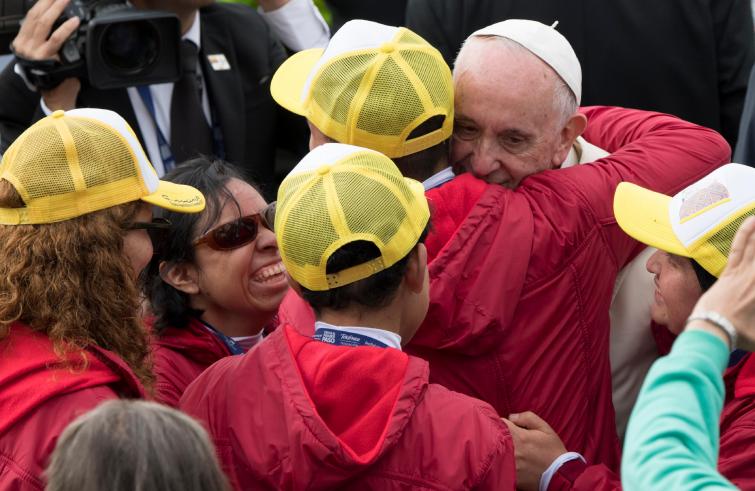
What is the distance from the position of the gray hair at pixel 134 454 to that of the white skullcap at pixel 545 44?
1411 mm

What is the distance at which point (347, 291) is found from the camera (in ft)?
7.78

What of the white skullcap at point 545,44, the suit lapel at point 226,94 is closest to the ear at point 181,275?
the white skullcap at point 545,44

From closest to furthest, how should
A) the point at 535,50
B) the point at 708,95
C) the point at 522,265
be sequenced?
the point at 522,265, the point at 535,50, the point at 708,95

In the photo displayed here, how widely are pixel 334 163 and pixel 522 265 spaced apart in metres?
0.52

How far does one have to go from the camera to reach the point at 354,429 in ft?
7.35

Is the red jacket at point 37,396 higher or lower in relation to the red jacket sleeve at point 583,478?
higher

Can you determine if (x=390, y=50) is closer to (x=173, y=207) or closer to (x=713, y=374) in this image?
(x=173, y=207)

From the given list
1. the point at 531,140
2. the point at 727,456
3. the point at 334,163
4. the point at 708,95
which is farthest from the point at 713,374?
the point at 708,95

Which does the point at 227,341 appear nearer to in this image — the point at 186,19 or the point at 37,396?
the point at 37,396

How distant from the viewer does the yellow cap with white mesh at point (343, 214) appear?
2.31 meters

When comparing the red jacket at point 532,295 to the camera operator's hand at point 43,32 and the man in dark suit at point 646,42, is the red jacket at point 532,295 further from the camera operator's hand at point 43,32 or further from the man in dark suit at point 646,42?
the camera operator's hand at point 43,32

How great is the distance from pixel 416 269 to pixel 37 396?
30.8 inches

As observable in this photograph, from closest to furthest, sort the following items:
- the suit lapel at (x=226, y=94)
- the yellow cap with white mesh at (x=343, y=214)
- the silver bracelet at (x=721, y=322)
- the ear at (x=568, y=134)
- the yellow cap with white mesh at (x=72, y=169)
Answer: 1. the silver bracelet at (x=721, y=322)
2. the yellow cap with white mesh at (x=343, y=214)
3. the yellow cap with white mesh at (x=72, y=169)
4. the ear at (x=568, y=134)
5. the suit lapel at (x=226, y=94)

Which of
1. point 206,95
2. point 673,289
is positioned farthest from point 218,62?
point 673,289
